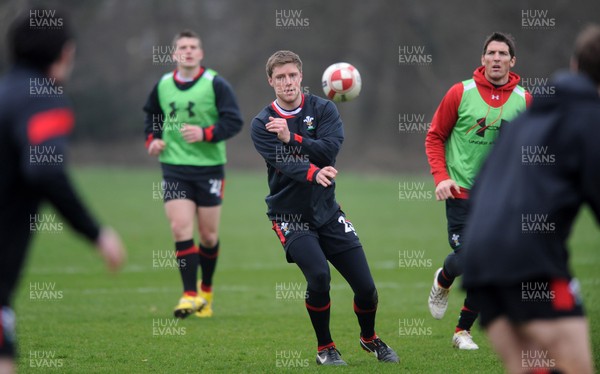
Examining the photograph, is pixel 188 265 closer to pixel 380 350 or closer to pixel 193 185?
pixel 193 185

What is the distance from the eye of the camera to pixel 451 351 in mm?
6695

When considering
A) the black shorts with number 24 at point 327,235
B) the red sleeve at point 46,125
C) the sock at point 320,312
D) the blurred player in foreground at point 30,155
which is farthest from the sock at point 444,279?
the red sleeve at point 46,125

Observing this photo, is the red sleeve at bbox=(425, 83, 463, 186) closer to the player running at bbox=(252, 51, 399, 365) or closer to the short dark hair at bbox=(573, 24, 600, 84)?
the player running at bbox=(252, 51, 399, 365)

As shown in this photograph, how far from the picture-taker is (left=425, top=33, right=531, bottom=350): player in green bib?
6.61 m

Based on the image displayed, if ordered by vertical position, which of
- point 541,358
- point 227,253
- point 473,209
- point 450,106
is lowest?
point 227,253

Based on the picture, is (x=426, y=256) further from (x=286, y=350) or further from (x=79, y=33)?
(x=79, y=33)

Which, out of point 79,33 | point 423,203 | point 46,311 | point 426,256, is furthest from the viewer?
point 79,33

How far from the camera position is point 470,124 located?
666cm

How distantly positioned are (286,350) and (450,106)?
2.25m

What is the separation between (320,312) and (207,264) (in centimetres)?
278

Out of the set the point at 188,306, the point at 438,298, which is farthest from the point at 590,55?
the point at 188,306

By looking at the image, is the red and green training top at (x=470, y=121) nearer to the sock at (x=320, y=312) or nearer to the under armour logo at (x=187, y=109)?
the sock at (x=320, y=312)

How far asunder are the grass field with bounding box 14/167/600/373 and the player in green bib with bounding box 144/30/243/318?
2.21ft

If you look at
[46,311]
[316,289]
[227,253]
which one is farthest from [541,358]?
[227,253]
